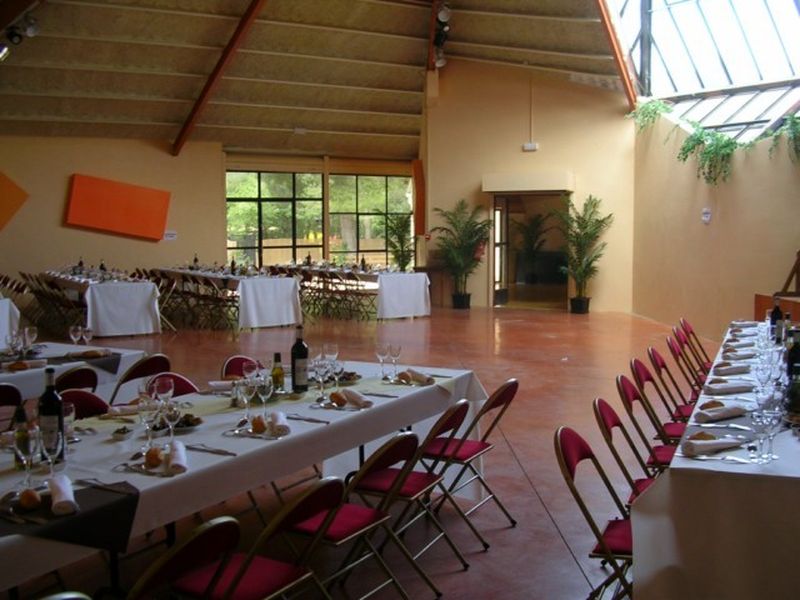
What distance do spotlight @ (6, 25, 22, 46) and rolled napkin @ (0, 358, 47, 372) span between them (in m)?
8.63

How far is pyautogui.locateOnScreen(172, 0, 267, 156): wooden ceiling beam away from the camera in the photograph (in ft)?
43.6

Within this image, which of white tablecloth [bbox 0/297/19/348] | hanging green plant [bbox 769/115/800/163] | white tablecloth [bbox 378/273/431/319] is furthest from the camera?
white tablecloth [bbox 378/273/431/319]

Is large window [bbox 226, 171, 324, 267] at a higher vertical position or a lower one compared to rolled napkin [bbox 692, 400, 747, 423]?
higher

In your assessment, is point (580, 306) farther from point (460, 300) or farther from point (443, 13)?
point (443, 13)

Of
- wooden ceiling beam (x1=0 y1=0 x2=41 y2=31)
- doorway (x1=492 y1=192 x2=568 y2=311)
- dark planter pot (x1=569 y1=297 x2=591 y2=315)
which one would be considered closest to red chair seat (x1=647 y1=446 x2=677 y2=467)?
wooden ceiling beam (x1=0 y1=0 x2=41 y2=31)

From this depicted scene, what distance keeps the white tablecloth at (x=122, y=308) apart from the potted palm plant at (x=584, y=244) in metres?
7.21

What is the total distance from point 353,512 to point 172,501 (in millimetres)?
834

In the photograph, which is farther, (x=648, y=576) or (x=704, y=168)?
(x=704, y=168)

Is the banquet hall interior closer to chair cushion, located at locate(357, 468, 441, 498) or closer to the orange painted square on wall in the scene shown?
the orange painted square on wall

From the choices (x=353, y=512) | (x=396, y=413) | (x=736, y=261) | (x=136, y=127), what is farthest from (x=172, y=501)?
(x=136, y=127)

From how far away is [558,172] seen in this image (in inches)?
603

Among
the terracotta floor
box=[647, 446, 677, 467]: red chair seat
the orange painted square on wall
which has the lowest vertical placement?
the terracotta floor

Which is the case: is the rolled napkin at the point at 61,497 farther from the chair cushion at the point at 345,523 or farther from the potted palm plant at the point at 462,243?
the potted palm plant at the point at 462,243

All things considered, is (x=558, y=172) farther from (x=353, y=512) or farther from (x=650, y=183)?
(x=353, y=512)
